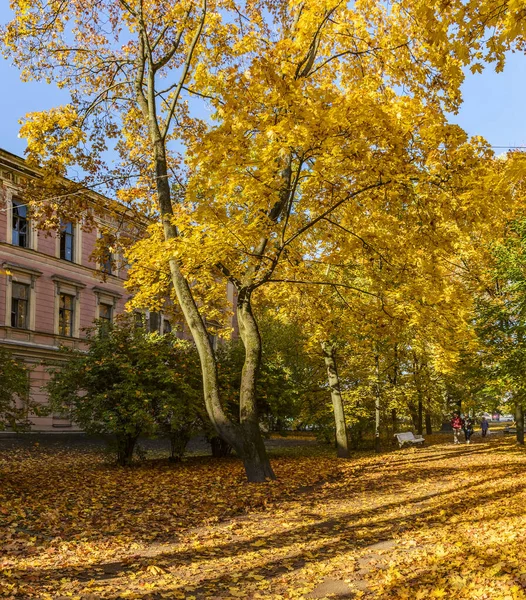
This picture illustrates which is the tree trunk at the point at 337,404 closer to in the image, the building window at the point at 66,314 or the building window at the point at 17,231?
the building window at the point at 66,314

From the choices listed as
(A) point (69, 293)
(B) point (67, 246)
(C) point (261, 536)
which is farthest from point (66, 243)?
(C) point (261, 536)

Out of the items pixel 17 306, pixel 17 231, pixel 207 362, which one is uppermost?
pixel 17 231

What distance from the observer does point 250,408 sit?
37.8 feet

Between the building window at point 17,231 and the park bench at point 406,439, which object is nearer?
the park bench at point 406,439

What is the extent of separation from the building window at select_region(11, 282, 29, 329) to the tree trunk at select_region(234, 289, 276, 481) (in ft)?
60.8

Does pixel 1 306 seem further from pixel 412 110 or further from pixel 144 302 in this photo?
pixel 412 110

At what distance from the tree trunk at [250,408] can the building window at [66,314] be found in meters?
20.1

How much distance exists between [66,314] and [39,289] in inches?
98.2

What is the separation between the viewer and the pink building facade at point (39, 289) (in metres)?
26.5

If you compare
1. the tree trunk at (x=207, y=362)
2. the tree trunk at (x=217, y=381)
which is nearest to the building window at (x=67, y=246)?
the tree trunk at (x=207, y=362)

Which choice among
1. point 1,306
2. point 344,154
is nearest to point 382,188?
point 344,154

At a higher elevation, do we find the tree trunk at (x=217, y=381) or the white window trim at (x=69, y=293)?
the white window trim at (x=69, y=293)

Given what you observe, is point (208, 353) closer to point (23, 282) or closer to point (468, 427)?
point (23, 282)

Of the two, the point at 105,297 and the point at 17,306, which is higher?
the point at 105,297
